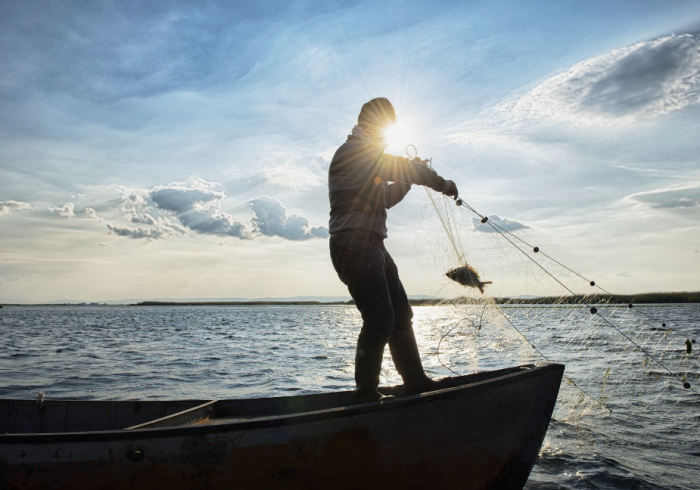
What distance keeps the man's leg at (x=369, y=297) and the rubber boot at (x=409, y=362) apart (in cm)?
47

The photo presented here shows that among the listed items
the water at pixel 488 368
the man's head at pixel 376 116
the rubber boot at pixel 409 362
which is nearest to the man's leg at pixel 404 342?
Answer: the rubber boot at pixel 409 362

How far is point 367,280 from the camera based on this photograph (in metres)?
3.89

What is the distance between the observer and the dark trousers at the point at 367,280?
3883mm

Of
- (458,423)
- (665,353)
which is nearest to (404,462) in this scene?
(458,423)

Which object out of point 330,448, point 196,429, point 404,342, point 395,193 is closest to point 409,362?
point 404,342

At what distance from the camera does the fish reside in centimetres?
609

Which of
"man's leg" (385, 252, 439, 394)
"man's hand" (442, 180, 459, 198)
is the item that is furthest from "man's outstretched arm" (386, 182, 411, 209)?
"man's leg" (385, 252, 439, 394)

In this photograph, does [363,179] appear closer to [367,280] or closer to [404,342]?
[367,280]

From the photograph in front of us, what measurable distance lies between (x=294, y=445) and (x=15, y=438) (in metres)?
1.99

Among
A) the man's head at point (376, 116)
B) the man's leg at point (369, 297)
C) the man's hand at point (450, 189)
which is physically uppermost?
the man's head at point (376, 116)

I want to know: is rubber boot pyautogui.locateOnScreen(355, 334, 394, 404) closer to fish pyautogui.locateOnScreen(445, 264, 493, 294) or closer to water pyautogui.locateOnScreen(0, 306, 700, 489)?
fish pyautogui.locateOnScreen(445, 264, 493, 294)

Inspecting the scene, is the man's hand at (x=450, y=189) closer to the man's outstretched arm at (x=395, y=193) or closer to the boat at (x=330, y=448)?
the man's outstretched arm at (x=395, y=193)

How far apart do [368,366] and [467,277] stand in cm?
258

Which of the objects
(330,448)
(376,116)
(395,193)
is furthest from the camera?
(395,193)
